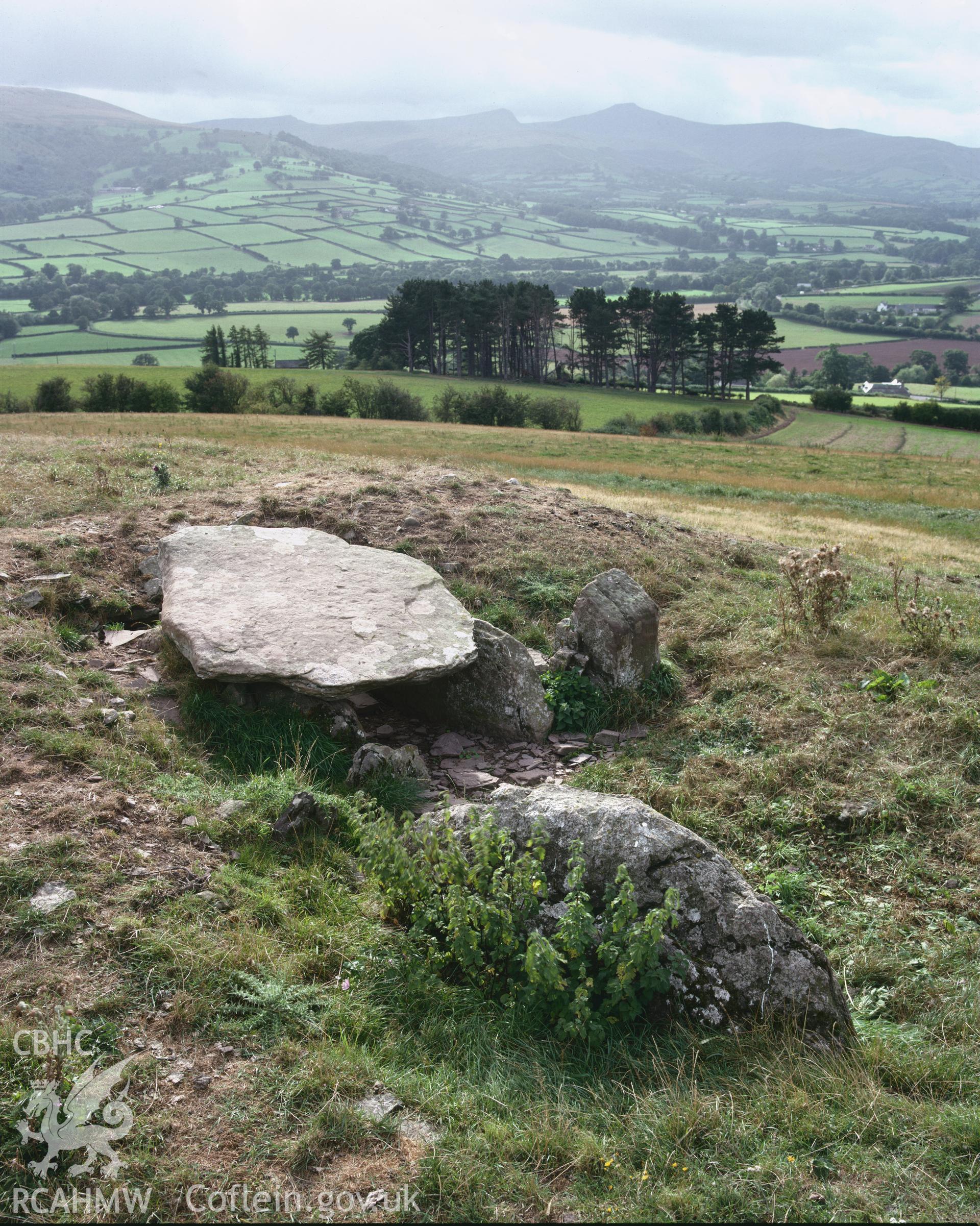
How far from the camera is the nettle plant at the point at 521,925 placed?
454cm

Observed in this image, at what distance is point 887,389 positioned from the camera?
367 ft

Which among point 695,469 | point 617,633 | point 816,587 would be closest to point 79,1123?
point 617,633

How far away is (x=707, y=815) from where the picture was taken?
24.9 ft

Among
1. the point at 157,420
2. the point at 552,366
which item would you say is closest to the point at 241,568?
the point at 157,420

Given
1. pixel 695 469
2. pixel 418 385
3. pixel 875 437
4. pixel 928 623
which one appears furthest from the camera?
pixel 418 385

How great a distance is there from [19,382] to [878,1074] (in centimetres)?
9123

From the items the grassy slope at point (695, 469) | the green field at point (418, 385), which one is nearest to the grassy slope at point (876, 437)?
the grassy slope at point (695, 469)

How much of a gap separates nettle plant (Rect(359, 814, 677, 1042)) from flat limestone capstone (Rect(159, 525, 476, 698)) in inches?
111

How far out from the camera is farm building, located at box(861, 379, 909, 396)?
Result: 4204 inches

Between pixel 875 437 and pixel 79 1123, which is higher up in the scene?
pixel 79 1123

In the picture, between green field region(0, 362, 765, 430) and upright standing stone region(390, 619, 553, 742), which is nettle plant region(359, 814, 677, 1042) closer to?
upright standing stone region(390, 619, 553, 742)

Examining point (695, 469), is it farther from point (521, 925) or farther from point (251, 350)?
point (251, 350)

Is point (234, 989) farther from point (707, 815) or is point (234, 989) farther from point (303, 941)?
point (707, 815)

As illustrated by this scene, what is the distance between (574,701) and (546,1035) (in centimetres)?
547
